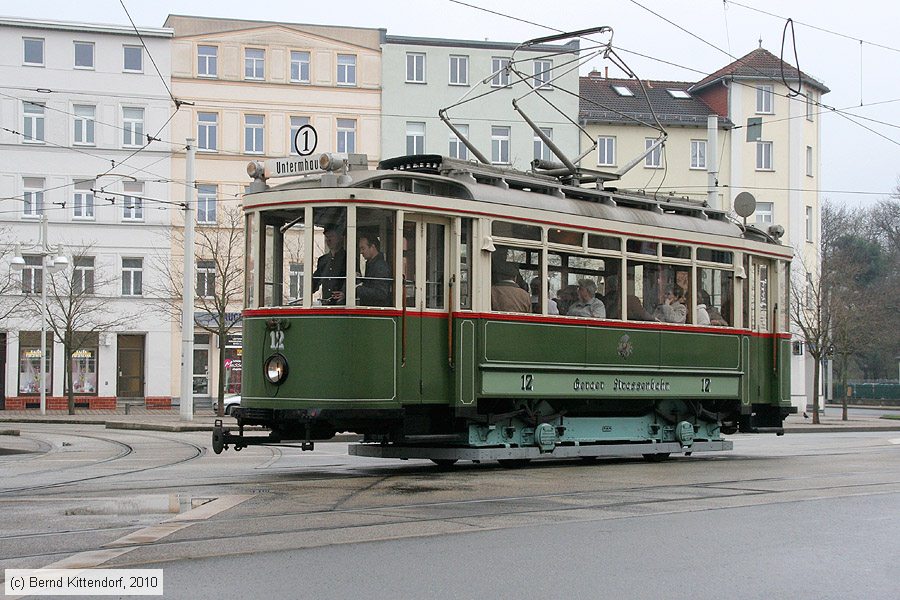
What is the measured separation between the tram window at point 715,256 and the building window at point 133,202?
33453mm

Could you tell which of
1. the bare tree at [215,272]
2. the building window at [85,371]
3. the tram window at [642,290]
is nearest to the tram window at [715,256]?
the tram window at [642,290]

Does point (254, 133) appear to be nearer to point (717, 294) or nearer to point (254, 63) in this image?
point (254, 63)

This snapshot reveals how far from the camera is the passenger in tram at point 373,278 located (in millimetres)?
13414

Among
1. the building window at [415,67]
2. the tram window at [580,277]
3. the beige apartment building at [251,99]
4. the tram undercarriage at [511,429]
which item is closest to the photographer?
the tram undercarriage at [511,429]

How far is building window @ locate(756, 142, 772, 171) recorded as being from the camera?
176 feet

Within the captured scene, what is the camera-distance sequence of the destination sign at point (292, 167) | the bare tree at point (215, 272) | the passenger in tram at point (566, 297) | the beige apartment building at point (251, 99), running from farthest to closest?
the beige apartment building at point (251, 99), the bare tree at point (215, 272), the passenger in tram at point (566, 297), the destination sign at point (292, 167)

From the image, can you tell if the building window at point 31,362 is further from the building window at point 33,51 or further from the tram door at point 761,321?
the tram door at point 761,321

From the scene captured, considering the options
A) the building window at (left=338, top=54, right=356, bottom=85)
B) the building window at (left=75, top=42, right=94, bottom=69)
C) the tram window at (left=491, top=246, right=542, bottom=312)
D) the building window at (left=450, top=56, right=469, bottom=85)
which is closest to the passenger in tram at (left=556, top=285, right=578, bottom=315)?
the tram window at (left=491, top=246, right=542, bottom=312)

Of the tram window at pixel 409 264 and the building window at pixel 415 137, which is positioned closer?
the tram window at pixel 409 264

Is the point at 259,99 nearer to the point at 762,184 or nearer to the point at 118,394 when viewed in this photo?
the point at 118,394

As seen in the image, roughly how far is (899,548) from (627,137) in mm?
45969

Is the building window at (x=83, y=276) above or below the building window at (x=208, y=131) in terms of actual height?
below

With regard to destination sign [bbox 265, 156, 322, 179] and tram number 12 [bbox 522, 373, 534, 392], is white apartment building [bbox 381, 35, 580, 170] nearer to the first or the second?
tram number 12 [bbox 522, 373, 534, 392]

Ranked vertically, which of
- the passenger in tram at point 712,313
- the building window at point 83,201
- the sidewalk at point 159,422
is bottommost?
the sidewalk at point 159,422
